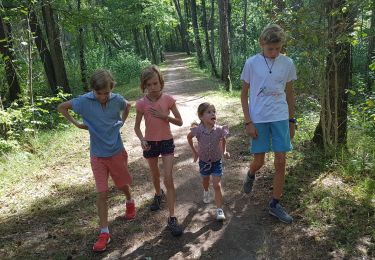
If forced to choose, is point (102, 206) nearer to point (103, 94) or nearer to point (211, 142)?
point (103, 94)

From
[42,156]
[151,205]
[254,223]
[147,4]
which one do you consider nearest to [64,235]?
[151,205]

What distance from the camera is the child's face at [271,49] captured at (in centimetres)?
399

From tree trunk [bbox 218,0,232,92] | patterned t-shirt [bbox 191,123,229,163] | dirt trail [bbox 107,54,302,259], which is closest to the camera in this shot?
dirt trail [bbox 107,54,302,259]

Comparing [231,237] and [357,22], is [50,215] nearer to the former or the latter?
[231,237]

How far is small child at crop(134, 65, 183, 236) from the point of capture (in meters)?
4.17

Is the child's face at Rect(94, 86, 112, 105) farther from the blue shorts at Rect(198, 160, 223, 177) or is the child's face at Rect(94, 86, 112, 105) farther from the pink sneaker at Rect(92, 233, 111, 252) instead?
the pink sneaker at Rect(92, 233, 111, 252)

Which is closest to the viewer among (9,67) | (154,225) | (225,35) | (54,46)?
(154,225)

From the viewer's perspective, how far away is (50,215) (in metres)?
5.22

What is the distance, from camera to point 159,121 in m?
4.32

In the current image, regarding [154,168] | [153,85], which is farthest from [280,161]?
[153,85]

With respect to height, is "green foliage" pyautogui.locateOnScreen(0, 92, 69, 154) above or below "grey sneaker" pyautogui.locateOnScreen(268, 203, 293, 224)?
above

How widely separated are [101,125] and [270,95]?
1.96 metres

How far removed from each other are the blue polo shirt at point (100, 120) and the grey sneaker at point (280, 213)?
204 centimetres

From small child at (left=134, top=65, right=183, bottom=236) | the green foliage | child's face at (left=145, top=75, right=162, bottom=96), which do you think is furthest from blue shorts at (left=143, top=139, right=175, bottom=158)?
the green foliage
